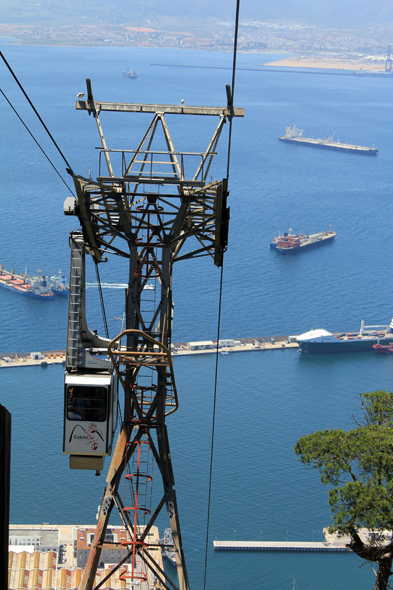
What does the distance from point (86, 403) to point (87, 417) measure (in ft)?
0.42

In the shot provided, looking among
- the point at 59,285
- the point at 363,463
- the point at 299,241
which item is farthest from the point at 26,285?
the point at 363,463

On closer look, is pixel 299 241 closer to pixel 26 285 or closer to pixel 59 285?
pixel 59 285

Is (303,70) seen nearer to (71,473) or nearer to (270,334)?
A: (270,334)

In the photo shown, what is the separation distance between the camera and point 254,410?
44.2 m

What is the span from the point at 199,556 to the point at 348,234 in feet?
151

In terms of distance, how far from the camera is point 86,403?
7.23 metres

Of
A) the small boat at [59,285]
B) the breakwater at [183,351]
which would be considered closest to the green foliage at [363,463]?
the breakwater at [183,351]

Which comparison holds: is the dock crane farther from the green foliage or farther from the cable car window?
the green foliage

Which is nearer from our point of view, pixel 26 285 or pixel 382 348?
pixel 382 348

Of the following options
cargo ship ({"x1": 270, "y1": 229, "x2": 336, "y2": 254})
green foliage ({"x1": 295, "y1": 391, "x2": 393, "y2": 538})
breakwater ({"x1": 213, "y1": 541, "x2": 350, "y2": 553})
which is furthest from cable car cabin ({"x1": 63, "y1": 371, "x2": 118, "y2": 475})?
cargo ship ({"x1": 270, "y1": 229, "x2": 336, "y2": 254})

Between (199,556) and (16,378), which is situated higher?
(16,378)

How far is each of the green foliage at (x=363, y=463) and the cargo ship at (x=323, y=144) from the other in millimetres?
89376

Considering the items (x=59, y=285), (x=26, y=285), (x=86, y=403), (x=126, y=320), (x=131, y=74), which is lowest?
(x=26, y=285)

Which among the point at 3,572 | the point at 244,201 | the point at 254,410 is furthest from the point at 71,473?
the point at 244,201
